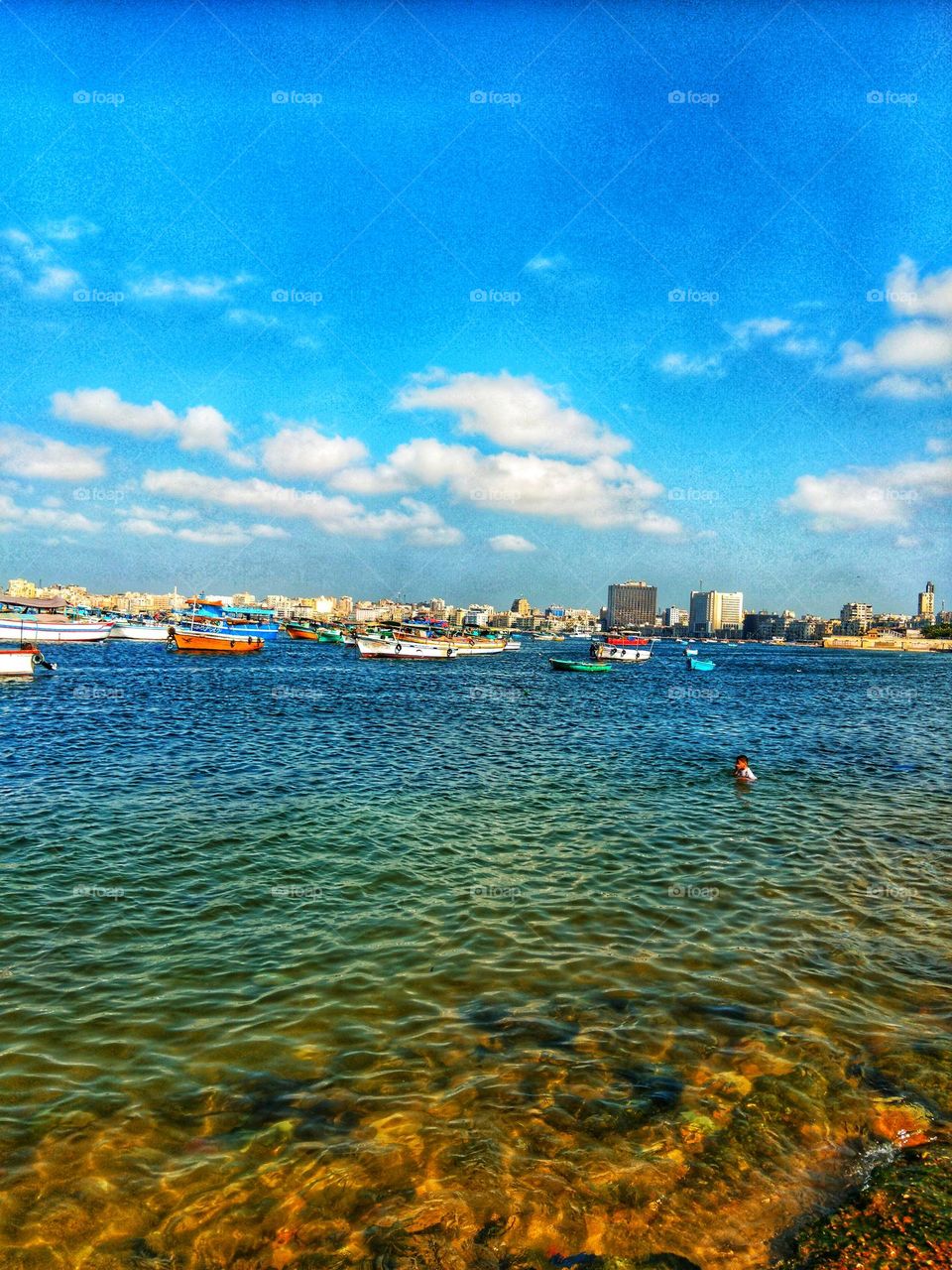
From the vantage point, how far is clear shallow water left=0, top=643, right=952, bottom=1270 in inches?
225

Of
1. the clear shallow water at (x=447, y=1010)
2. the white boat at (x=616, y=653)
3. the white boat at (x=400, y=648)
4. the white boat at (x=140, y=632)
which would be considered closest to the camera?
the clear shallow water at (x=447, y=1010)

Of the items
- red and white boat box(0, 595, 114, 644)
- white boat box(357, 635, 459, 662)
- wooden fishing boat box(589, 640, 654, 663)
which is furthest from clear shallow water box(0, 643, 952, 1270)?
wooden fishing boat box(589, 640, 654, 663)

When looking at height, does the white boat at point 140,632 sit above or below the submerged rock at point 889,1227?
above

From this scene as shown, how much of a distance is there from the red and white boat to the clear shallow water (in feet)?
237

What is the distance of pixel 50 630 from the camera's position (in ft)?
298

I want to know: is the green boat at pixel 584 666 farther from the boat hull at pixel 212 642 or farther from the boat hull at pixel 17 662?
the boat hull at pixel 17 662

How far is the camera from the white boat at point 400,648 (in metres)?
92.9

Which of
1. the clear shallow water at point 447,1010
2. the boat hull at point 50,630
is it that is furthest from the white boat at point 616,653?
the clear shallow water at point 447,1010

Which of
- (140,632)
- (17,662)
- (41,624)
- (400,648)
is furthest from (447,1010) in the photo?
(140,632)

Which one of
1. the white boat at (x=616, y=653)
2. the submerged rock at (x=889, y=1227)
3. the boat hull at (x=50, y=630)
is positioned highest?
the boat hull at (x=50, y=630)

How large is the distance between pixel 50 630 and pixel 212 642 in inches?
805

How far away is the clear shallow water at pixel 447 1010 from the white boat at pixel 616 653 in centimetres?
7442

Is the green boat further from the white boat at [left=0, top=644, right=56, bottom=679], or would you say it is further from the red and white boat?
the red and white boat

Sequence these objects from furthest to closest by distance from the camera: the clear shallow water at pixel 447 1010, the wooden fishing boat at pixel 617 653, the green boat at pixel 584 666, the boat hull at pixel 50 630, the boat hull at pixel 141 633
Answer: the boat hull at pixel 141 633 < the wooden fishing boat at pixel 617 653 < the green boat at pixel 584 666 < the boat hull at pixel 50 630 < the clear shallow water at pixel 447 1010
